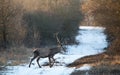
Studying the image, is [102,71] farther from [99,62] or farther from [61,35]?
[61,35]

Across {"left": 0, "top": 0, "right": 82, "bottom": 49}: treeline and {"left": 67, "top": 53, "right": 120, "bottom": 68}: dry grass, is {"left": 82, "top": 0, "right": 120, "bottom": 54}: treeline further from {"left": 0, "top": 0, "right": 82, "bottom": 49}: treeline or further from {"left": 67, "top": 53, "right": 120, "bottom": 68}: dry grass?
{"left": 0, "top": 0, "right": 82, "bottom": 49}: treeline

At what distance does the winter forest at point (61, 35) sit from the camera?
68.7ft

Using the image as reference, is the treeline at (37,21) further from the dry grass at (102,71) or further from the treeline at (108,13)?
the dry grass at (102,71)

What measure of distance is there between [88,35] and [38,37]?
1343 cm

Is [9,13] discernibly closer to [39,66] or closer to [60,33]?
[60,33]

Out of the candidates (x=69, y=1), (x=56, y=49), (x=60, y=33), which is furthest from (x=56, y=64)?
(x=69, y=1)

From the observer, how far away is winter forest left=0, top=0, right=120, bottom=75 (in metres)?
20.9

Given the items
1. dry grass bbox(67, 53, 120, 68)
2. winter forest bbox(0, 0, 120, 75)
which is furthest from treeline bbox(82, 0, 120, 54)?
dry grass bbox(67, 53, 120, 68)

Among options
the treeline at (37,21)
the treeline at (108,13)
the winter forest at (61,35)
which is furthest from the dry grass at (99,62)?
the treeline at (37,21)

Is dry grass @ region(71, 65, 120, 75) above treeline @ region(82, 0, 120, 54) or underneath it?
underneath

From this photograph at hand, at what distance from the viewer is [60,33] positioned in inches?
1699

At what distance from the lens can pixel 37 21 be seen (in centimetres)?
4200

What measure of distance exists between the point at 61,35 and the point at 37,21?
3.30 meters

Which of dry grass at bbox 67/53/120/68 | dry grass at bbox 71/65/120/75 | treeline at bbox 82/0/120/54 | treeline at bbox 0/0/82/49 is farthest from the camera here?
treeline at bbox 0/0/82/49
